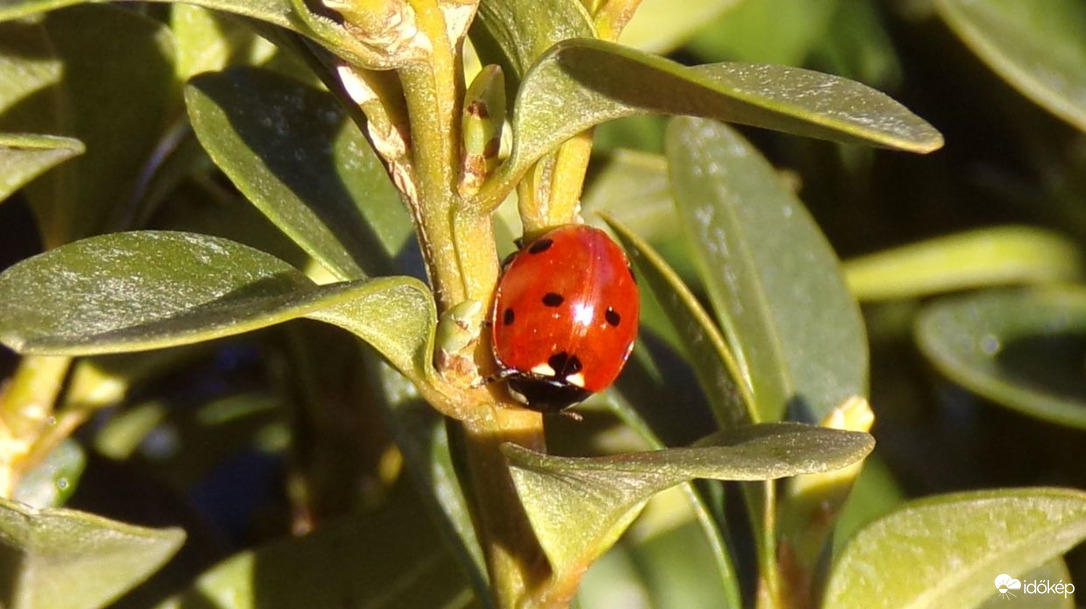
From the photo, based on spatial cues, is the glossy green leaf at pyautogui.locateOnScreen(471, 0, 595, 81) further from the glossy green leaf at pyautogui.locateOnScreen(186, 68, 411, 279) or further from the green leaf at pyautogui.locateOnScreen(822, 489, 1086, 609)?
the green leaf at pyautogui.locateOnScreen(822, 489, 1086, 609)

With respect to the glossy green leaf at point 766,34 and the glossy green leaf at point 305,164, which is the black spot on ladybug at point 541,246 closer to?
the glossy green leaf at point 305,164

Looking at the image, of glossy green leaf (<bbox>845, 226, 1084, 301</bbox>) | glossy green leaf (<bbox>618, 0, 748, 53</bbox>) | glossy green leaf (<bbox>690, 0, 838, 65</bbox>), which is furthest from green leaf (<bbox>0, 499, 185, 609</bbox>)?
glossy green leaf (<bbox>690, 0, 838, 65</bbox>)

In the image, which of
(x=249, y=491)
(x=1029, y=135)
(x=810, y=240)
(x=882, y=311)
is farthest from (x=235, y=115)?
(x=1029, y=135)

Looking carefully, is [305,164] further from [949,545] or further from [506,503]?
[949,545]

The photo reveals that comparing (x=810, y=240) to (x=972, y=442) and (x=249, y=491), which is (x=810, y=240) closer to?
(x=972, y=442)

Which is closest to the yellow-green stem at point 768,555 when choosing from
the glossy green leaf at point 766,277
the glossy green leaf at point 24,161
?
the glossy green leaf at point 766,277
